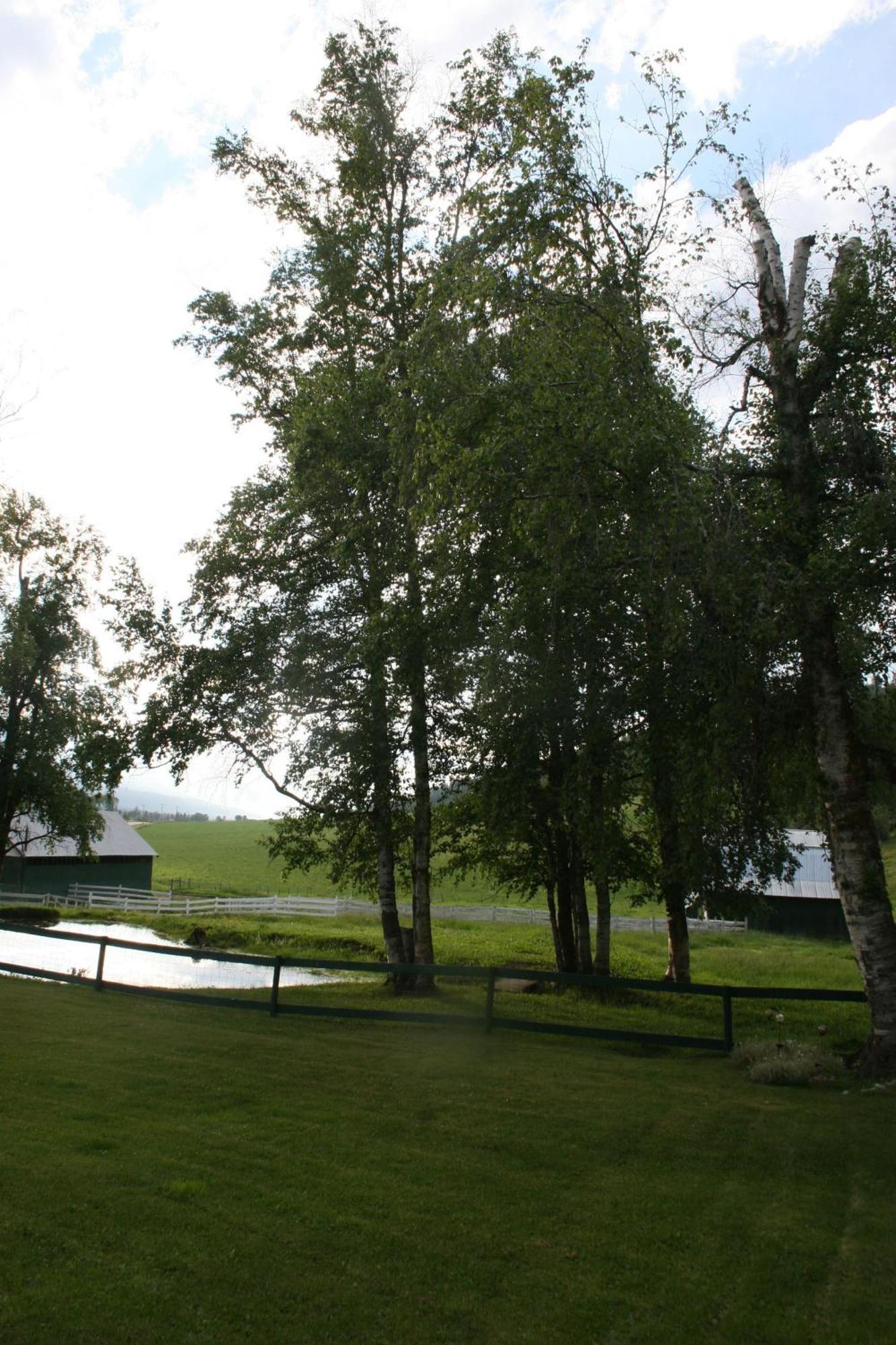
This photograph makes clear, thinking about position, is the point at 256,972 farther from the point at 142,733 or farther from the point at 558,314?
the point at 558,314

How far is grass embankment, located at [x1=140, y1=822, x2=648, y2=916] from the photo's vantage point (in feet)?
163

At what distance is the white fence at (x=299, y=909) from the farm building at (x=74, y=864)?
2258 mm

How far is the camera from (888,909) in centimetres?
1112

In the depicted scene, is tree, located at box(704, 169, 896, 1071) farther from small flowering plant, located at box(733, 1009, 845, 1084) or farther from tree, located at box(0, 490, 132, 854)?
tree, located at box(0, 490, 132, 854)

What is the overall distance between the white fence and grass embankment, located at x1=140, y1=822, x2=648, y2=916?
48.6 inches

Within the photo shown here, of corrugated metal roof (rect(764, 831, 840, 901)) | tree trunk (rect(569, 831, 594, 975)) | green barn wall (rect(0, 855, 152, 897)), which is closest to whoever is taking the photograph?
tree trunk (rect(569, 831, 594, 975))

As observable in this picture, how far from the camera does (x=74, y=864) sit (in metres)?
48.0

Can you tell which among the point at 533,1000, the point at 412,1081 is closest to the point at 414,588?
the point at 533,1000

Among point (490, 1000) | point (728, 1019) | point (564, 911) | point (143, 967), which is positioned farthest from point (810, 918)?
point (490, 1000)

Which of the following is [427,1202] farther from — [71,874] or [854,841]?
[71,874]

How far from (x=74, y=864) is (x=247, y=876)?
1458 centimetres

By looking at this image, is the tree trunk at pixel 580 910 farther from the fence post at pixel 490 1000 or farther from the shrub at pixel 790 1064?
the shrub at pixel 790 1064

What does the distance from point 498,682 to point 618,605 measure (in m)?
3.11

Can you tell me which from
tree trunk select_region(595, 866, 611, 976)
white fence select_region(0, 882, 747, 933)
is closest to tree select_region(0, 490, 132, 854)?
white fence select_region(0, 882, 747, 933)
